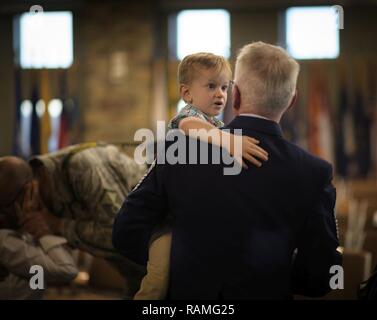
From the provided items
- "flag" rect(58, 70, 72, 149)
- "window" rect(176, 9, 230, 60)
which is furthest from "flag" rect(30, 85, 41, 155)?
"window" rect(176, 9, 230, 60)

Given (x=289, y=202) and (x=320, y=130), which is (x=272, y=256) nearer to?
(x=289, y=202)

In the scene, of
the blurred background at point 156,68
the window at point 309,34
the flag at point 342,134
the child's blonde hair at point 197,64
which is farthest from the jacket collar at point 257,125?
the window at point 309,34

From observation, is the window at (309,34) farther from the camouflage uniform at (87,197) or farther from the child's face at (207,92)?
the child's face at (207,92)

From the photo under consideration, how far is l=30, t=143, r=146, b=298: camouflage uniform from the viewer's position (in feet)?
8.83

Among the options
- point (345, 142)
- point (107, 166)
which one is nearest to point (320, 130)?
point (345, 142)

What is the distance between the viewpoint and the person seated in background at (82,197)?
267cm

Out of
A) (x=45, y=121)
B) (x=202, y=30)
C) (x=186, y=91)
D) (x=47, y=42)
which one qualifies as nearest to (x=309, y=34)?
(x=202, y=30)

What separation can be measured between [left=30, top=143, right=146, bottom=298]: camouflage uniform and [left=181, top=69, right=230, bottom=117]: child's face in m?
0.74

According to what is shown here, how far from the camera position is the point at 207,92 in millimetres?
2094

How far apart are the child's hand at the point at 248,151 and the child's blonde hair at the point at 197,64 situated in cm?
50

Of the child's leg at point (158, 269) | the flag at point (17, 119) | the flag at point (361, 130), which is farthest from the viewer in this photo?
the flag at point (361, 130)

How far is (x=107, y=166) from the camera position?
2.79m

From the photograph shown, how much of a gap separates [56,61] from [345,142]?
205 inches

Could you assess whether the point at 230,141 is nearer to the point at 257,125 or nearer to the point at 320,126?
the point at 257,125
